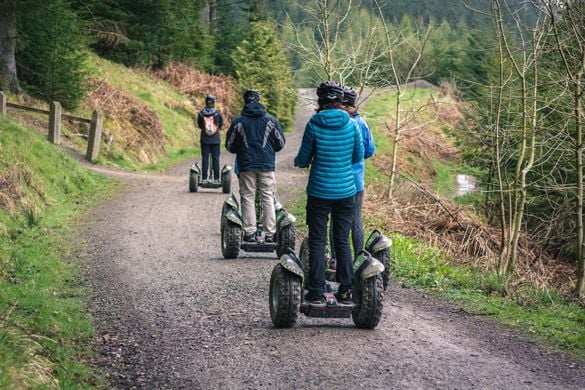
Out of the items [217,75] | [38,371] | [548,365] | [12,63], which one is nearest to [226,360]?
[38,371]

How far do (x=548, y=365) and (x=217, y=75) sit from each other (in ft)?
129

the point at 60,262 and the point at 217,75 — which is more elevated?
the point at 217,75

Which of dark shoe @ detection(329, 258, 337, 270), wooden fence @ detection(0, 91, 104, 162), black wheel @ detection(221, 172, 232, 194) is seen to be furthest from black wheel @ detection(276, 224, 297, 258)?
wooden fence @ detection(0, 91, 104, 162)

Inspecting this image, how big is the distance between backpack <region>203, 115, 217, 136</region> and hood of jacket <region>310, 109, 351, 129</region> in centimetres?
1037

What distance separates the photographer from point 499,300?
1009 centimetres

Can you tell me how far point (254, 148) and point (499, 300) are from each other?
3.79 metres

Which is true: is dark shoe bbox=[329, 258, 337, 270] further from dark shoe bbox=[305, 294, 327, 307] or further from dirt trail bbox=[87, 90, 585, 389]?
dark shoe bbox=[305, 294, 327, 307]

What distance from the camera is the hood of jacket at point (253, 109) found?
34.1ft

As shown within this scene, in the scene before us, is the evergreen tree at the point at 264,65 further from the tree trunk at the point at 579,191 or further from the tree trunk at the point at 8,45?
the tree trunk at the point at 579,191

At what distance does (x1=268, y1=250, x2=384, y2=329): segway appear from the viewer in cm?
713

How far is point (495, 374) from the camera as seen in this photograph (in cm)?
626

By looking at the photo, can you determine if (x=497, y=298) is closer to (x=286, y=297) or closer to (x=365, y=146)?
(x=365, y=146)

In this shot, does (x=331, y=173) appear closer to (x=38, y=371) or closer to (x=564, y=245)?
(x=38, y=371)

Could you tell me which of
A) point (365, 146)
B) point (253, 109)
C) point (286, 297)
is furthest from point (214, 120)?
point (286, 297)
